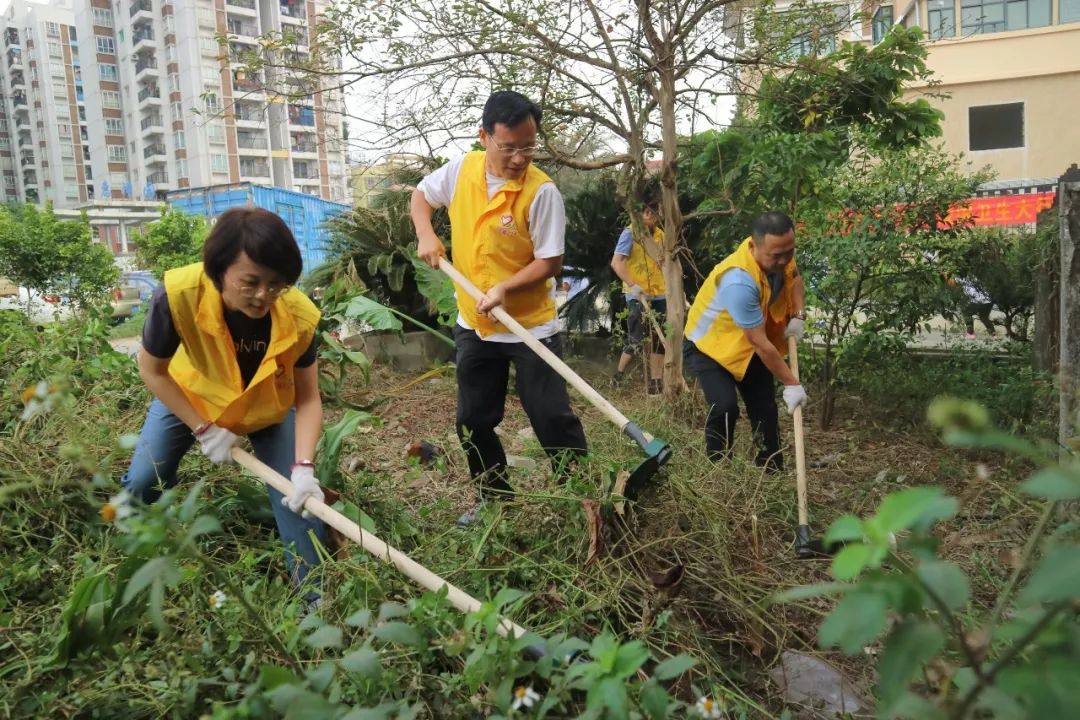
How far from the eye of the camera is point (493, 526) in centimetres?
220

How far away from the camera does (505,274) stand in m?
3.08

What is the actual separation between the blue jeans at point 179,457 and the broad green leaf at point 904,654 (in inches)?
75.1

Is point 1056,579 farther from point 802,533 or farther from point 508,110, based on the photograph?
point 508,110

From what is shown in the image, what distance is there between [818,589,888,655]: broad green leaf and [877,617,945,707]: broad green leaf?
0.03 metres

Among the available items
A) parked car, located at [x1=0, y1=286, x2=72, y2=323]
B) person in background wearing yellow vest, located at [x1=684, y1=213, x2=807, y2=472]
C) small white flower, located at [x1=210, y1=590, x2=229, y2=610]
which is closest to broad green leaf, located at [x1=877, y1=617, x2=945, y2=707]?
small white flower, located at [x1=210, y1=590, x2=229, y2=610]

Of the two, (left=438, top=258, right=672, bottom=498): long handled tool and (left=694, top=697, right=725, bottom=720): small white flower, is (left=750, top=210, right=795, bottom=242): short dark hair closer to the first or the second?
(left=438, top=258, right=672, bottom=498): long handled tool

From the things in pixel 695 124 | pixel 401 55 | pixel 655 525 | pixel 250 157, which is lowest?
pixel 655 525

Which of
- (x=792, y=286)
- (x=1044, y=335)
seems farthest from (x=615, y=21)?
(x=1044, y=335)

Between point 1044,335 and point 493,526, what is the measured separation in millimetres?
3464

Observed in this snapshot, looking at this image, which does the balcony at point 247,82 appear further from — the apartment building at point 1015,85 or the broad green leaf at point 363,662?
the apartment building at point 1015,85

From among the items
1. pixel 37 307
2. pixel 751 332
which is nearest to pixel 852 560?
pixel 751 332

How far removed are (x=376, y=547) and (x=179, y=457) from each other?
35.2 inches

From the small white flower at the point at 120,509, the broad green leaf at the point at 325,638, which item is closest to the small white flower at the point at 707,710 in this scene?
the broad green leaf at the point at 325,638

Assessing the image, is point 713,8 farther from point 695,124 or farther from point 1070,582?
point 1070,582
